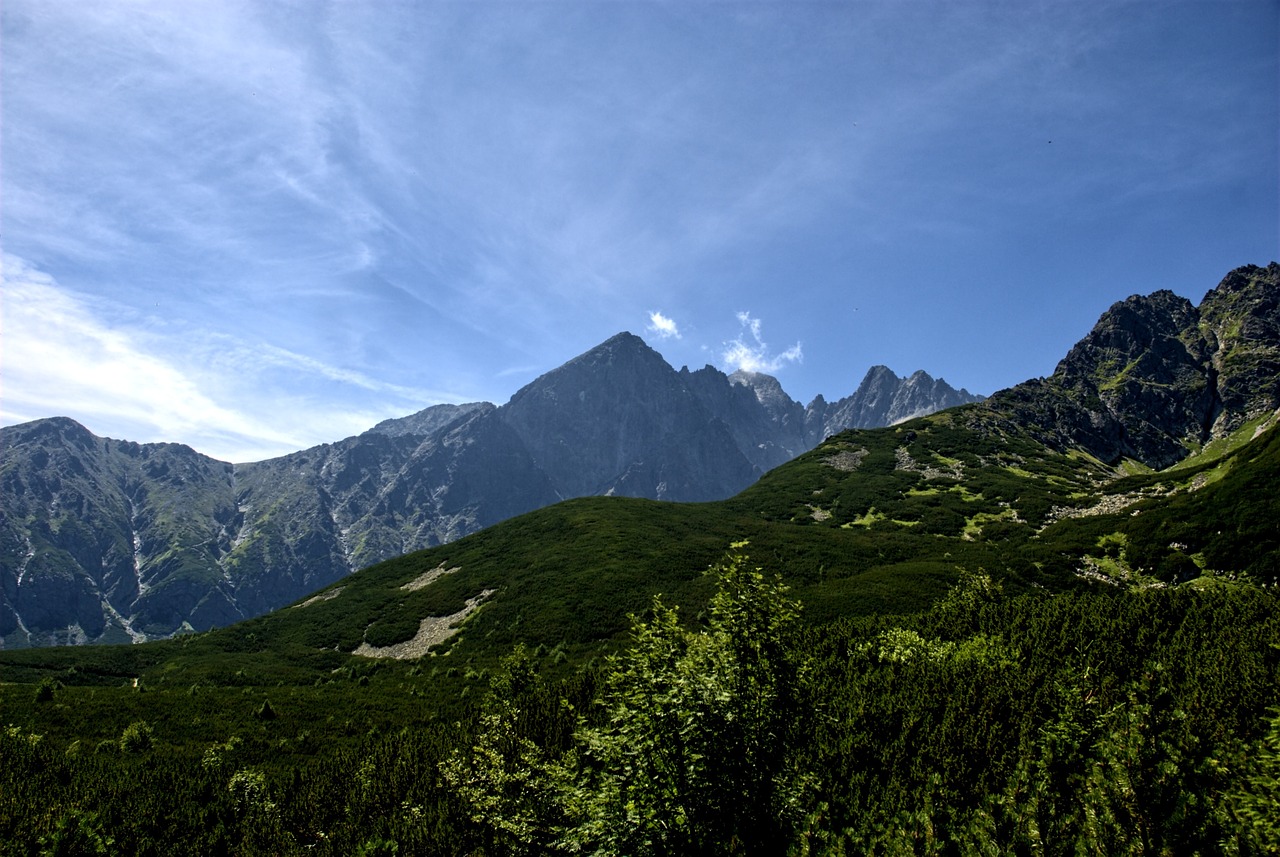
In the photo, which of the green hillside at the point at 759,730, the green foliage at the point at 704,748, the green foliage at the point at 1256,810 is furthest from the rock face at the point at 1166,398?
the green foliage at the point at 704,748

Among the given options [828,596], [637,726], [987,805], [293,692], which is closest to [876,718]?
[987,805]

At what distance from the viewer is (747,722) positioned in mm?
12250

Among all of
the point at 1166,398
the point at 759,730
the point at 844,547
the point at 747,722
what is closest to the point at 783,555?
the point at 844,547

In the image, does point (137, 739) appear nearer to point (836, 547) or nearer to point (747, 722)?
point (747, 722)

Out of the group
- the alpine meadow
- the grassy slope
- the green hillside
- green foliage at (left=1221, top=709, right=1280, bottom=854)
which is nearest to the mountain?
the grassy slope

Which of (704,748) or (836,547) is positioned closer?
(704,748)

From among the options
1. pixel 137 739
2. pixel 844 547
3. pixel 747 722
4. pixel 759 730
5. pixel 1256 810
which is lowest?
pixel 137 739

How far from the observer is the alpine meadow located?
1212cm

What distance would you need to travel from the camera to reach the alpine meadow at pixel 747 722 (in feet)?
39.8

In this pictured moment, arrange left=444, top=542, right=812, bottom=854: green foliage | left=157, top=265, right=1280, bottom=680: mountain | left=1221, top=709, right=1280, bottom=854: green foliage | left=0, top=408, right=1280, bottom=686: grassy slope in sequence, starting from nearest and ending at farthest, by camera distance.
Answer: left=1221, top=709, right=1280, bottom=854: green foliage → left=444, top=542, right=812, bottom=854: green foliage → left=0, top=408, right=1280, bottom=686: grassy slope → left=157, top=265, right=1280, bottom=680: mountain

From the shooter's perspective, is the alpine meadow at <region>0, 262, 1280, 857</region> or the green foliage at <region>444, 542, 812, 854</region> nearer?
the green foliage at <region>444, 542, 812, 854</region>

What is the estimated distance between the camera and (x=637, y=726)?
42.0 ft

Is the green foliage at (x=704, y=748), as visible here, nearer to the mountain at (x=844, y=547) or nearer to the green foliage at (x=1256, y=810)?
the green foliage at (x=1256, y=810)

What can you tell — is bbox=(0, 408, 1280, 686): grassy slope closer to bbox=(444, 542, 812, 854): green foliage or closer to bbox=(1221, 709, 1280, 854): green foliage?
bbox=(444, 542, 812, 854): green foliage
